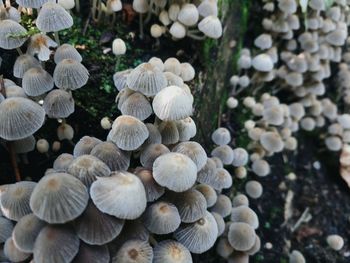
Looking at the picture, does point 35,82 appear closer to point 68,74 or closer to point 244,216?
point 68,74

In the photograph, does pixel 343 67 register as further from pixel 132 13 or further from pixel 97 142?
pixel 97 142

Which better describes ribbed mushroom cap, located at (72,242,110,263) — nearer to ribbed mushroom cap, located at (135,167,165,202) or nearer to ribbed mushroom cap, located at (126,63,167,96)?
ribbed mushroom cap, located at (135,167,165,202)

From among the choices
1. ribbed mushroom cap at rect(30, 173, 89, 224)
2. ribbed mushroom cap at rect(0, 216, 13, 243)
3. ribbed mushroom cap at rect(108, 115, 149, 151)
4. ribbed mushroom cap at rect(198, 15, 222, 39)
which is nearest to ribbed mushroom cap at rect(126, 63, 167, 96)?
ribbed mushroom cap at rect(108, 115, 149, 151)

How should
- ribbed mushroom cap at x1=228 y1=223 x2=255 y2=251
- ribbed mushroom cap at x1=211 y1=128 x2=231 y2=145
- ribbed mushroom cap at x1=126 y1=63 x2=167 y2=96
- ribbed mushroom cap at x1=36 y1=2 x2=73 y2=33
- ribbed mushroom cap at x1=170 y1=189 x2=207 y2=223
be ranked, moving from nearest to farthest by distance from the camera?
ribbed mushroom cap at x1=170 y1=189 x2=207 y2=223, ribbed mushroom cap at x1=126 y1=63 x2=167 y2=96, ribbed mushroom cap at x1=36 y1=2 x2=73 y2=33, ribbed mushroom cap at x1=228 y1=223 x2=255 y2=251, ribbed mushroom cap at x1=211 y1=128 x2=231 y2=145

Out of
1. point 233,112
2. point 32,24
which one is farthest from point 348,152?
point 32,24

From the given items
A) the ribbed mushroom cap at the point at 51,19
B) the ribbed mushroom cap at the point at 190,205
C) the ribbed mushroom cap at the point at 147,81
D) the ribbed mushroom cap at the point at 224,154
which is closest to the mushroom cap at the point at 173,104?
the ribbed mushroom cap at the point at 147,81

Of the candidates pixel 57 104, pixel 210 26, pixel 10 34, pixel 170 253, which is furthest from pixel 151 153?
pixel 210 26
